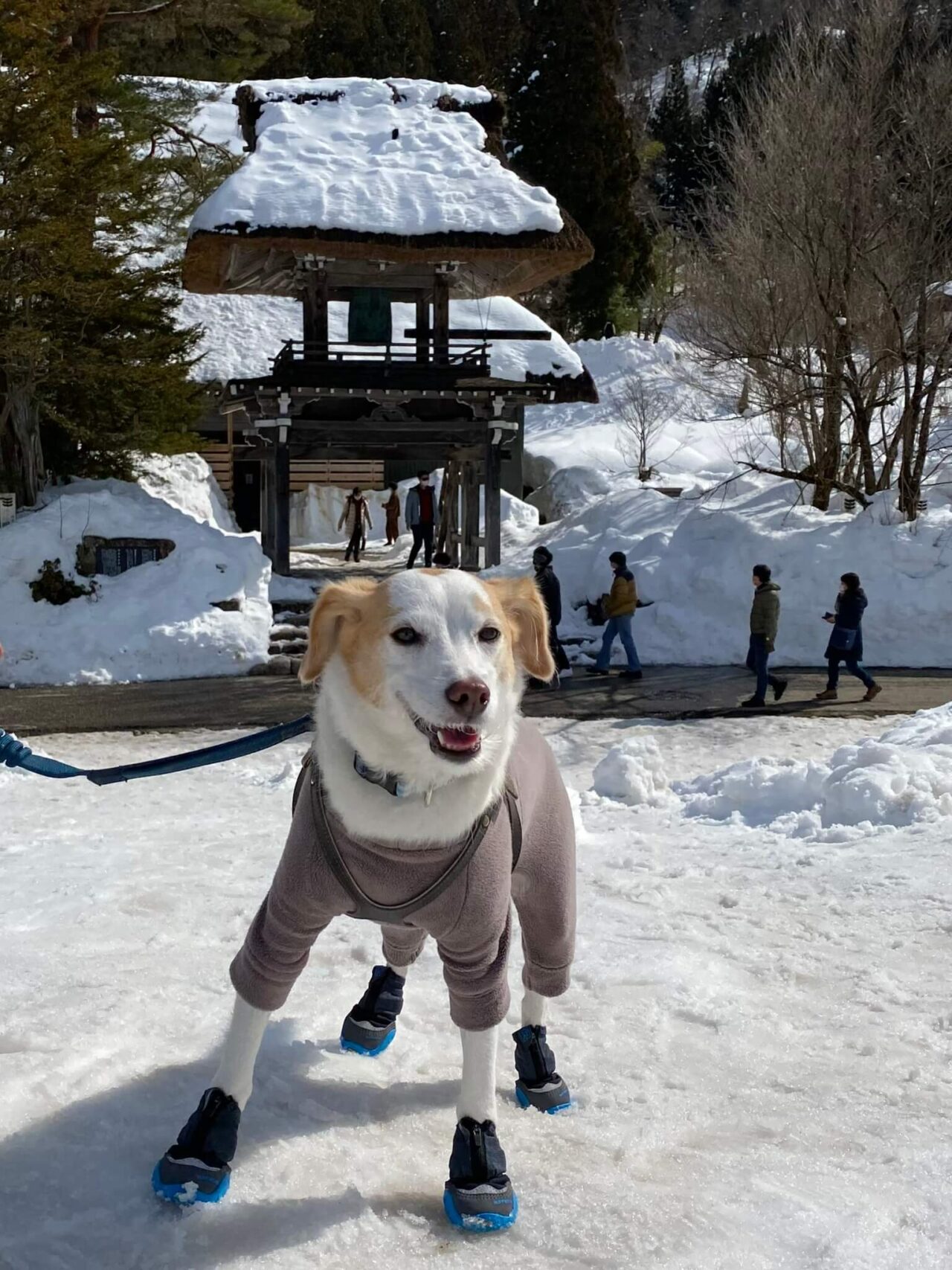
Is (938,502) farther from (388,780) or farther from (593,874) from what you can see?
(388,780)

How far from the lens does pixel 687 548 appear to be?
1847 centimetres

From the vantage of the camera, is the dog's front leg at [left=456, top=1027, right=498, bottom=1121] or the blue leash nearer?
the dog's front leg at [left=456, top=1027, right=498, bottom=1121]

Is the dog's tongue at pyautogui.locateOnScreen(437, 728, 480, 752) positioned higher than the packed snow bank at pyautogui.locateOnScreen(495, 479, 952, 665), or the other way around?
the dog's tongue at pyautogui.locateOnScreen(437, 728, 480, 752)

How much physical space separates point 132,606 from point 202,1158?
13.6 metres

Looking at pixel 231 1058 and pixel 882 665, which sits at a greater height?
pixel 231 1058

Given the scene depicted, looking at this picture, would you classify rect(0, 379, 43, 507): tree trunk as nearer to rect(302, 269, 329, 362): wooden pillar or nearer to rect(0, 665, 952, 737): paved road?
rect(302, 269, 329, 362): wooden pillar

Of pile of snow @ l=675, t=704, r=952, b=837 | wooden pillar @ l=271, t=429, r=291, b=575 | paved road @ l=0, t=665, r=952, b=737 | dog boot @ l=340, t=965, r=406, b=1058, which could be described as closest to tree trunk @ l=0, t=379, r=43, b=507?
wooden pillar @ l=271, t=429, r=291, b=575

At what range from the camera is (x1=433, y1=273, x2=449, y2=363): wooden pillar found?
20.3 metres

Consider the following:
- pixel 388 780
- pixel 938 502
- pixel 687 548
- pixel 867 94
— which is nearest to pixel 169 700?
pixel 687 548

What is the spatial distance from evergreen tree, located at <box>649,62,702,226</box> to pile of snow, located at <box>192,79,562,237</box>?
3598 centimetres

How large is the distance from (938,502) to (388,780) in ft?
73.8

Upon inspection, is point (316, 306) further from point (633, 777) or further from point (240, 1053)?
point (240, 1053)

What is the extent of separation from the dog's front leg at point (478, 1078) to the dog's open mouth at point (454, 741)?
74cm

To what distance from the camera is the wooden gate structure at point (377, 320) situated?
18.4m
